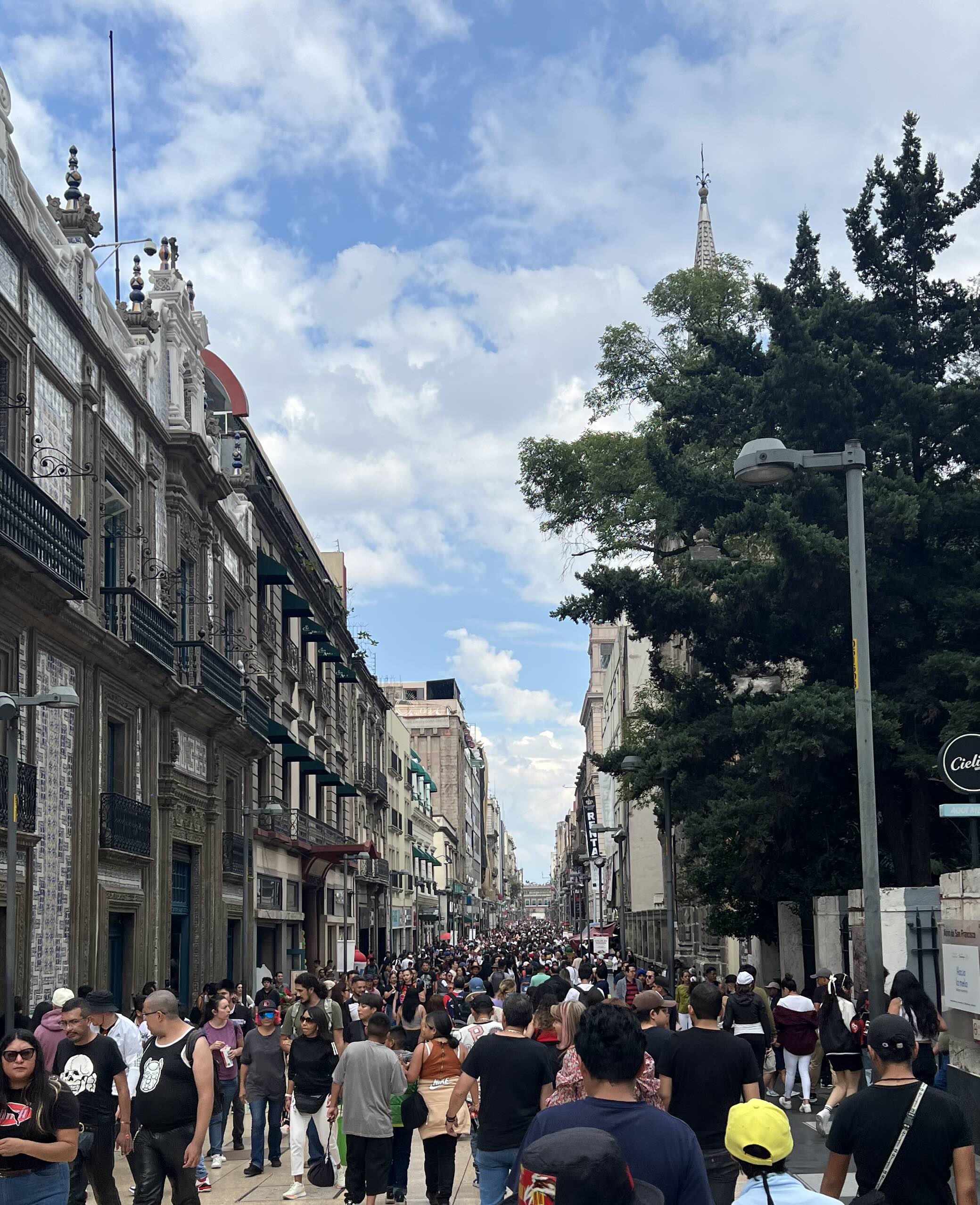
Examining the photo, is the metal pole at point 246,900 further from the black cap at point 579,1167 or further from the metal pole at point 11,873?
the black cap at point 579,1167

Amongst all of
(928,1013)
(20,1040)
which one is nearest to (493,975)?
(928,1013)

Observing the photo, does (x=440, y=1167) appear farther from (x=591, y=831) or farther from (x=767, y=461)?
(x=591, y=831)

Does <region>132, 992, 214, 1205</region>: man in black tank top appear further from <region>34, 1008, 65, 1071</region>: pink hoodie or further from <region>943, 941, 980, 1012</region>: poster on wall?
<region>943, 941, 980, 1012</region>: poster on wall

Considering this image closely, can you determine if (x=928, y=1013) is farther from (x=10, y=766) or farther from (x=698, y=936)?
(x=698, y=936)

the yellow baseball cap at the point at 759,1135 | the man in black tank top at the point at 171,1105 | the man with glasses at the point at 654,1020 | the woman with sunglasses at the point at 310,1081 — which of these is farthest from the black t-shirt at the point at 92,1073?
the yellow baseball cap at the point at 759,1135

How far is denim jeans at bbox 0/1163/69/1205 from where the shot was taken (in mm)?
7176

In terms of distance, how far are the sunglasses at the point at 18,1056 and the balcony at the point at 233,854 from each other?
79.5 ft

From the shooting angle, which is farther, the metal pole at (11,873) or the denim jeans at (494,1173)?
the metal pole at (11,873)

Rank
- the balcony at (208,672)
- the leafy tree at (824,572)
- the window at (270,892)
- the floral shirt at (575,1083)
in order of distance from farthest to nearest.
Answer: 1. the window at (270,892)
2. the balcony at (208,672)
3. the leafy tree at (824,572)
4. the floral shirt at (575,1083)

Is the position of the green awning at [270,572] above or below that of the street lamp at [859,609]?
above

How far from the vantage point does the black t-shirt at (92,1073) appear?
10.1m

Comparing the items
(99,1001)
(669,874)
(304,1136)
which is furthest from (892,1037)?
(669,874)

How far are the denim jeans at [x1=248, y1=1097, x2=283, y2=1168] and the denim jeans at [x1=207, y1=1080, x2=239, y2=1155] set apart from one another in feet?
1.51

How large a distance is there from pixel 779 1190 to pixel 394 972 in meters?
32.0
